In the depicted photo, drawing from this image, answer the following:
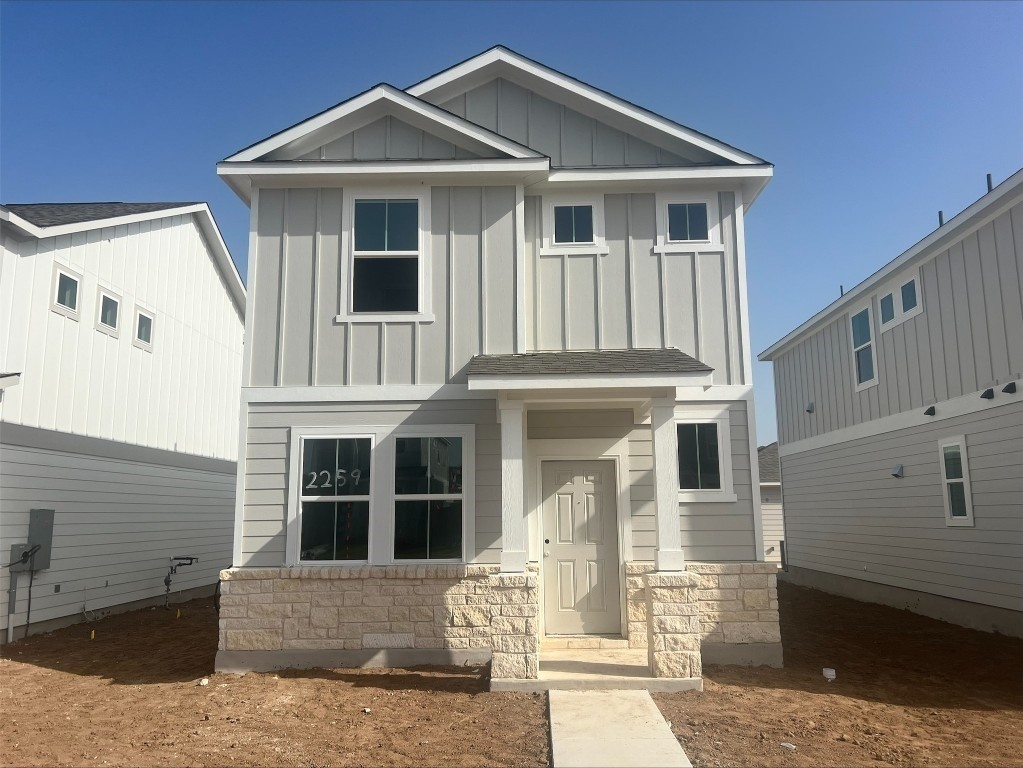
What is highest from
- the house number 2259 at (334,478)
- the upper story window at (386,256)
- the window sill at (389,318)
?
the upper story window at (386,256)

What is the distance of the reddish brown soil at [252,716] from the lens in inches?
216

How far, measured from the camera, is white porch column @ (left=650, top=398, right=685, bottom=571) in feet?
24.0

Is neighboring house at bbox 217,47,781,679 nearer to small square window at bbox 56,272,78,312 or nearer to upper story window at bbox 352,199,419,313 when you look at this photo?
upper story window at bbox 352,199,419,313

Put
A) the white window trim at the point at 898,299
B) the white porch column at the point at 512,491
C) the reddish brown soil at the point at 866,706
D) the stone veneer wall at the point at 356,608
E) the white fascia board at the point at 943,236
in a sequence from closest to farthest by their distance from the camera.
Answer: the reddish brown soil at the point at 866,706 < the white porch column at the point at 512,491 < the stone veneer wall at the point at 356,608 < the white fascia board at the point at 943,236 < the white window trim at the point at 898,299

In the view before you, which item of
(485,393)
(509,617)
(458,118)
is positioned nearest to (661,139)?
(458,118)

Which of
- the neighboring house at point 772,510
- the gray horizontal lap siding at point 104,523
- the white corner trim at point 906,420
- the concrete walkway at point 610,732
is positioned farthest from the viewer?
the neighboring house at point 772,510

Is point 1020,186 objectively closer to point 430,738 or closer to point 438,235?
point 438,235

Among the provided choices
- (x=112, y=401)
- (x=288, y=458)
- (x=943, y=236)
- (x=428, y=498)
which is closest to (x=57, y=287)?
(x=112, y=401)

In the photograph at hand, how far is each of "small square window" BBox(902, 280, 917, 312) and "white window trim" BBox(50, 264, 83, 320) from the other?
12605 mm

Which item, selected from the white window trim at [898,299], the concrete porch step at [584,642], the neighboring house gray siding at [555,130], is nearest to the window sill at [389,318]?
the neighboring house gray siding at [555,130]

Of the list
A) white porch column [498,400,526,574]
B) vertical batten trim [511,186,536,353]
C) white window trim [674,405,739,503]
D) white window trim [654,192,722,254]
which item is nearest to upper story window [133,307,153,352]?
vertical batten trim [511,186,536,353]

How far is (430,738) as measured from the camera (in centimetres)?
576

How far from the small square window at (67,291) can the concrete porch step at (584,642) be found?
8273 millimetres

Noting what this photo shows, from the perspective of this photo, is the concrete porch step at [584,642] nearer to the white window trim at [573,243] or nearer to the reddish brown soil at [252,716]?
the reddish brown soil at [252,716]
